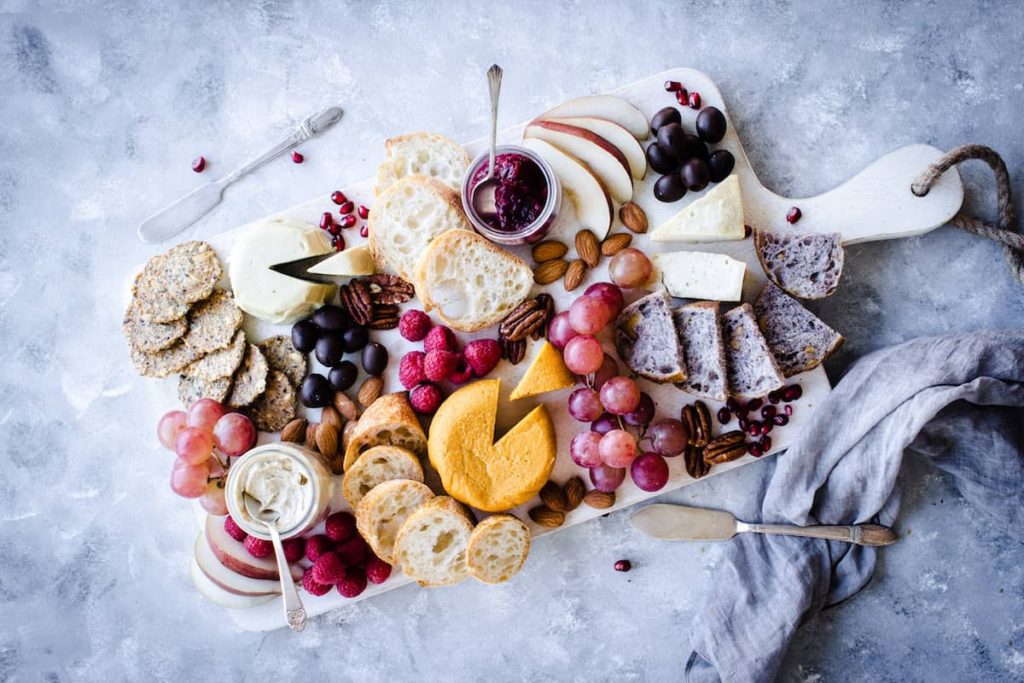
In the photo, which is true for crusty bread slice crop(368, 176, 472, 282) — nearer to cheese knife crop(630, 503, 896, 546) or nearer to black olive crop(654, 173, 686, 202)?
black olive crop(654, 173, 686, 202)

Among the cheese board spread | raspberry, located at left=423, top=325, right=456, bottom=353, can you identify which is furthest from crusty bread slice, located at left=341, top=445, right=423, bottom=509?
raspberry, located at left=423, top=325, right=456, bottom=353

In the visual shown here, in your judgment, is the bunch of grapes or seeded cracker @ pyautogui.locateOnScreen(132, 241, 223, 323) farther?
seeded cracker @ pyautogui.locateOnScreen(132, 241, 223, 323)

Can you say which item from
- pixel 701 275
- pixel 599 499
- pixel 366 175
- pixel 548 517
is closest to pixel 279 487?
pixel 548 517

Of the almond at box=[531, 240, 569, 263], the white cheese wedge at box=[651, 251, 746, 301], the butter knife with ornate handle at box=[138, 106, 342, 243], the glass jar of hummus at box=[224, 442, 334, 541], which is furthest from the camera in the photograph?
the butter knife with ornate handle at box=[138, 106, 342, 243]

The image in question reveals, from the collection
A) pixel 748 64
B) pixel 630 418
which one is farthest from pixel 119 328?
pixel 748 64

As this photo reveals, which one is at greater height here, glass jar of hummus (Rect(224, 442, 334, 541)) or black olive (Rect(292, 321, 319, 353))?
black olive (Rect(292, 321, 319, 353))

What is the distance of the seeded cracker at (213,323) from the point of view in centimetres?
246

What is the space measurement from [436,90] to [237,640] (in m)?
2.08

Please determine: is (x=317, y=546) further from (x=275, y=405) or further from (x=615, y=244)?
(x=615, y=244)

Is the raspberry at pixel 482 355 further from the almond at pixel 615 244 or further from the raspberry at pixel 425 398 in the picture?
the almond at pixel 615 244

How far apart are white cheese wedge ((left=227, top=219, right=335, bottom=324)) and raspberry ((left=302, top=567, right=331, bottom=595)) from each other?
0.83m

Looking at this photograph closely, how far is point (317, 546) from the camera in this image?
2.42 metres

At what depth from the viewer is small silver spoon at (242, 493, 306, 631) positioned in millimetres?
2248

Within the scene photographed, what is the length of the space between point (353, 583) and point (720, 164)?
5.87ft
